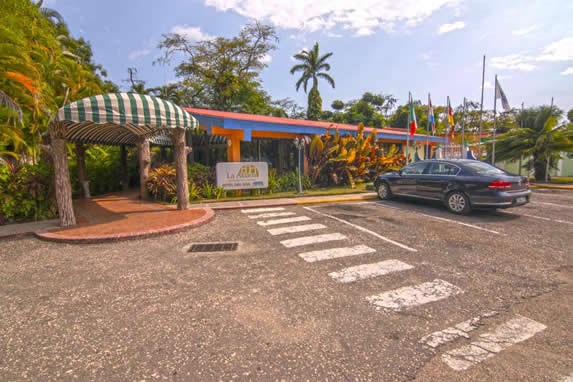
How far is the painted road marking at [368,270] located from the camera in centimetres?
393

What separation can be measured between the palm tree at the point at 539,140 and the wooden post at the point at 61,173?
69.5ft

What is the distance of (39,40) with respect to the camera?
441 inches

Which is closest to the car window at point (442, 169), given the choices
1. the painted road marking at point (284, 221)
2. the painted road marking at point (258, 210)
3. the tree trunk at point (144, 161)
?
the painted road marking at point (284, 221)

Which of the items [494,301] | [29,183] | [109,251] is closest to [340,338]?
[494,301]

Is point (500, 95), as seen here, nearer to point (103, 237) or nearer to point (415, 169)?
point (415, 169)

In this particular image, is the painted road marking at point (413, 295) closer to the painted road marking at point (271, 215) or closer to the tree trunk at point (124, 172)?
the painted road marking at point (271, 215)

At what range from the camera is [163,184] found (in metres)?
10.4

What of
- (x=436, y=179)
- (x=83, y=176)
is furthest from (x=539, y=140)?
(x=83, y=176)

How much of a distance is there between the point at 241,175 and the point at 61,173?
592 centimetres

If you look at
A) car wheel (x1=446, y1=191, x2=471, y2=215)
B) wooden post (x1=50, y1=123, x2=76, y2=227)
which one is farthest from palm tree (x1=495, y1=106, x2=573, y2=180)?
wooden post (x1=50, y1=123, x2=76, y2=227)

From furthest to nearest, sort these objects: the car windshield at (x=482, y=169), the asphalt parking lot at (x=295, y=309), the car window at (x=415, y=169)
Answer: the car window at (x=415, y=169) < the car windshield at (x=482, y=169) < the asphalt parking lot at (x=295, y=309)

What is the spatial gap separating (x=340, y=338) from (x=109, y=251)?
464cm

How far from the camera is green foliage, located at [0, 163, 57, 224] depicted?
7090 mm

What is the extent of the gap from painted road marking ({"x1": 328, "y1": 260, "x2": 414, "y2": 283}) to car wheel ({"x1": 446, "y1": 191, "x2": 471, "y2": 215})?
4471 mm
